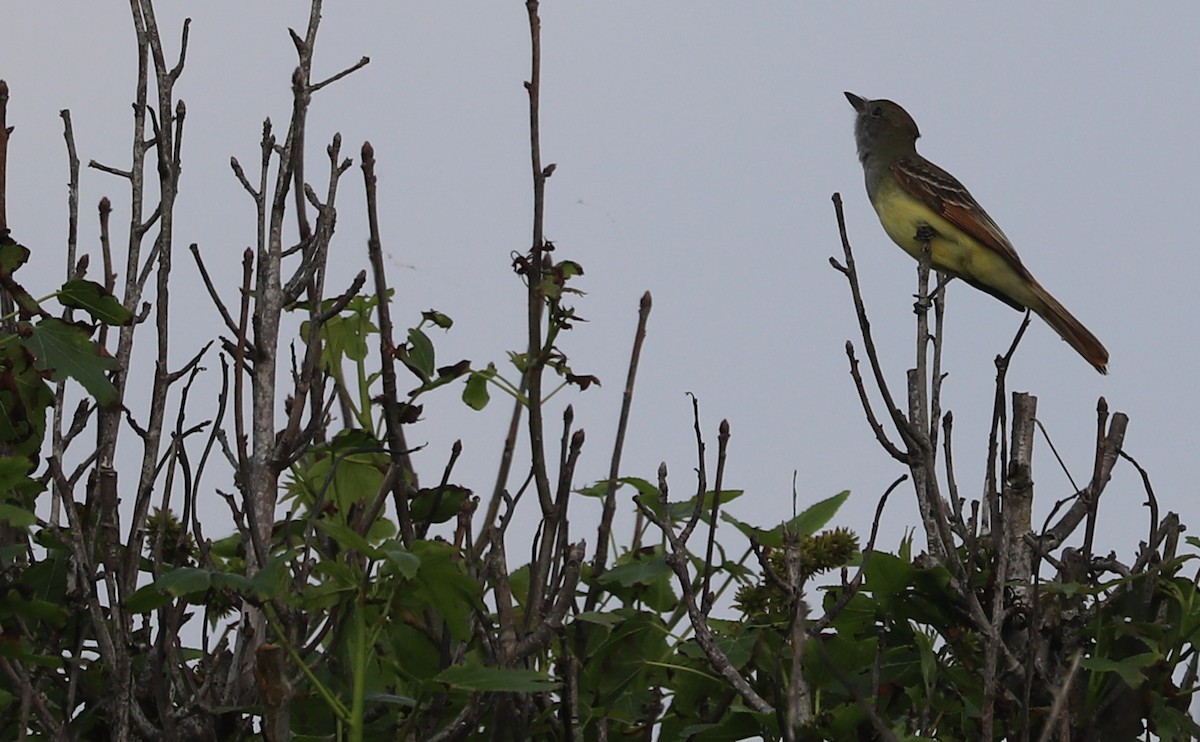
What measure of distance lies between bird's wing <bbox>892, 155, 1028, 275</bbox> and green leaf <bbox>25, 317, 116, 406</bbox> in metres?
5.65

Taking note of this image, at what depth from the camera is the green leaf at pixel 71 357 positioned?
2.93 metres

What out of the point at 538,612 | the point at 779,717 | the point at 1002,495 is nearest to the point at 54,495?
the point at 538,612

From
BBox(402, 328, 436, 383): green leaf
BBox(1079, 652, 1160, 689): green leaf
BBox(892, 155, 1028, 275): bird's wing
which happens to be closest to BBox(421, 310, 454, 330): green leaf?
BBox(402, 328, 436, 383): green leaf

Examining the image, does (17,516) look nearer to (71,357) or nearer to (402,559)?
(71,357)

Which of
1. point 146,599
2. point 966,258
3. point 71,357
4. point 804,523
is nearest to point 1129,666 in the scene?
point 804,523

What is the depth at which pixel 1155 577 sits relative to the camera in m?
3.02

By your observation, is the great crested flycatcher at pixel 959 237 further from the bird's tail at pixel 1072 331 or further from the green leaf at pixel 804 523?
the green leaf at pixel 804 523

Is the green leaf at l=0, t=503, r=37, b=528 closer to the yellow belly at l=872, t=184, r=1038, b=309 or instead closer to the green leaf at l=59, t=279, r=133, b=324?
the green leaf at l=59, t=279, r=133, b=324

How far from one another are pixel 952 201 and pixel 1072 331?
41.7 inches

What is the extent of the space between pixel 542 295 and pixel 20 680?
1360 millimetres

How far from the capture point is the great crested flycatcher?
745cm

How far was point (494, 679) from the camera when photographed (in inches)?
98.5

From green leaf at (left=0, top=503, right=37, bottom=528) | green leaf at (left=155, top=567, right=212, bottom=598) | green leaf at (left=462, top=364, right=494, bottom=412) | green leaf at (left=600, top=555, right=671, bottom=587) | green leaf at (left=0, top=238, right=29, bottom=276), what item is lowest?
green leaf at (left=155, top=567, right=212, bottom=598)

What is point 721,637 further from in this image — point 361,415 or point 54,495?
point 54,495
